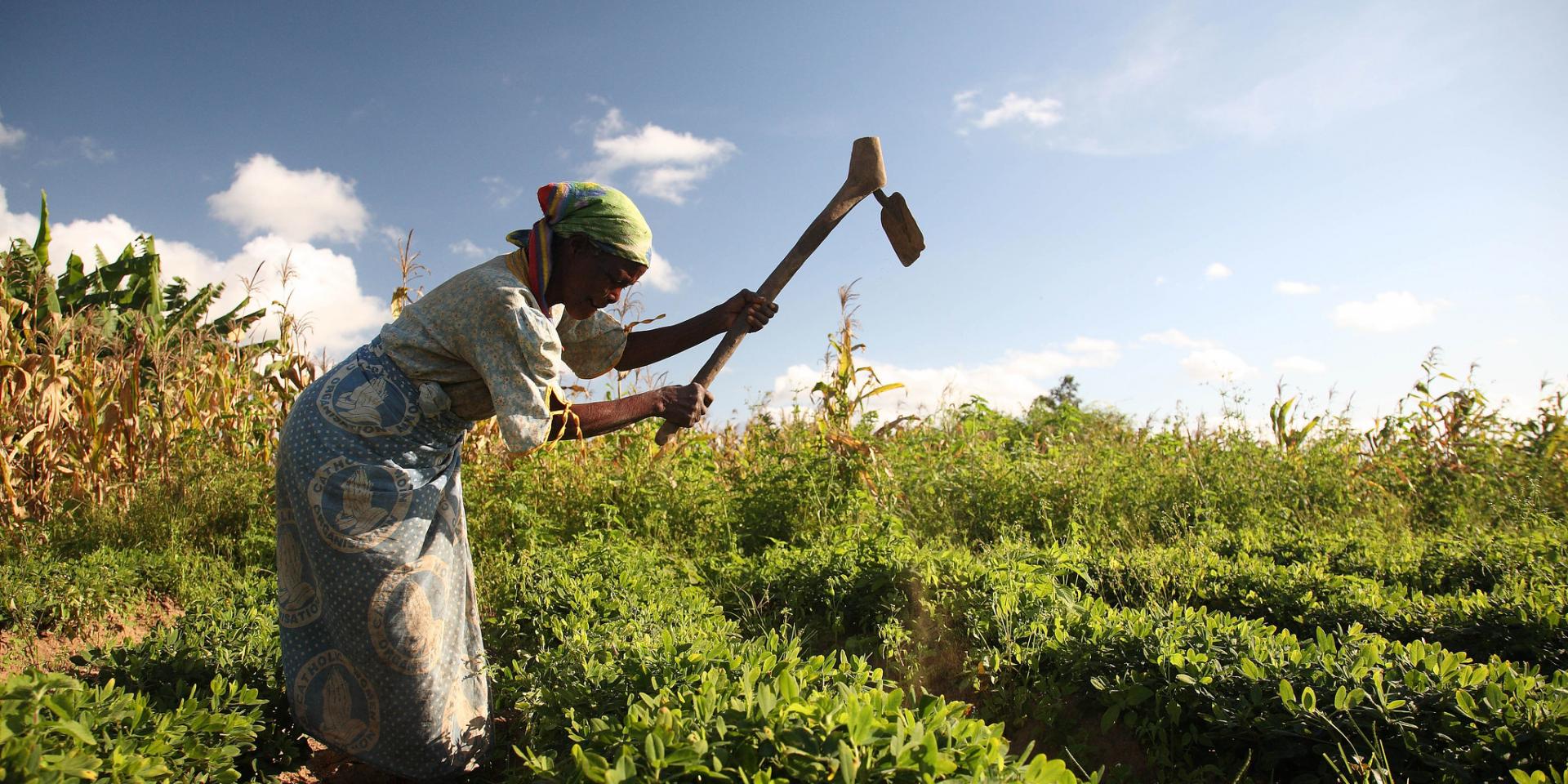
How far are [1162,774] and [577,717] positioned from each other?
1.67 m

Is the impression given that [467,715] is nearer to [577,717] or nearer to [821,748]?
[577,717]

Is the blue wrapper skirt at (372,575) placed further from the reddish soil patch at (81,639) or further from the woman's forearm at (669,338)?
the reddish soil patch at (81,639)

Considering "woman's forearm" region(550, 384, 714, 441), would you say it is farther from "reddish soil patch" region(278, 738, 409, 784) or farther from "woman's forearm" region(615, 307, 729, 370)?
"reddish soil patch" region(278, 738, 409, 784)

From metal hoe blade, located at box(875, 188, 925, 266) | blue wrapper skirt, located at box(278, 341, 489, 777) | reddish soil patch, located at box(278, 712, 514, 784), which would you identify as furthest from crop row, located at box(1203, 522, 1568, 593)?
blue wrapper skirt, located at box(278, 341, 489, 777)

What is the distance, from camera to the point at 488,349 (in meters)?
2.33

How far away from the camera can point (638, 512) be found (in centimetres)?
500

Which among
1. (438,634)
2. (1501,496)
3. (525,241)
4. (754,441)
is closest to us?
(438,634)

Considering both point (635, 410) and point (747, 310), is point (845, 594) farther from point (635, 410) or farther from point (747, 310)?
point (635, 410)

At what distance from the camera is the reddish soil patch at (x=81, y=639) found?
344 centimetres

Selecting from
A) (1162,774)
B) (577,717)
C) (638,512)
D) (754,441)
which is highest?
(754,441)

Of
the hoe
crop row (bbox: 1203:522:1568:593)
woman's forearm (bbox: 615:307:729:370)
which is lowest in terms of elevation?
crop row (bbox: 1203:522:1568:593)

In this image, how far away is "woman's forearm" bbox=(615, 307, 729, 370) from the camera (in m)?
3.32

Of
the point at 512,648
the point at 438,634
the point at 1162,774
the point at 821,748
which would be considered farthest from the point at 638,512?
the point at 821,748

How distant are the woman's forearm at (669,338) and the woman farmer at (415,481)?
73cm
